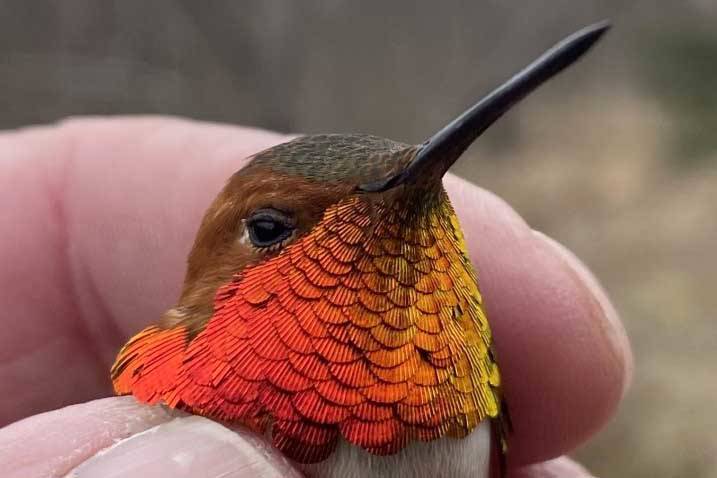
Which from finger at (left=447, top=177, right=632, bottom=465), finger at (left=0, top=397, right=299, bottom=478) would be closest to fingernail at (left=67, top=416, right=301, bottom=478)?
finger at (left=0, top=397, right=299, bottom=478)

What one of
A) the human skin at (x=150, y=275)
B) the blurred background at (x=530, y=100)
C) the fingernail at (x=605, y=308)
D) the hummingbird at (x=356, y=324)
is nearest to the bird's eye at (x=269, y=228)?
the hummingbird at (x=356, y=324)

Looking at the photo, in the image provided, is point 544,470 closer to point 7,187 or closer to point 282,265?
point 282,265

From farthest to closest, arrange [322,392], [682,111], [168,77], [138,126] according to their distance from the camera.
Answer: [682,111] → [168,77] → [138,126] → [322,392]

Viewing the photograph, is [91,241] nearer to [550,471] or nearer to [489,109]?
[550,471]

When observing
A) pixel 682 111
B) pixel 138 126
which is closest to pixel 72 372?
pixel 138 126

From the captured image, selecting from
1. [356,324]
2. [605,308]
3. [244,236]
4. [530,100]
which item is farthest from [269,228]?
[530,100]
